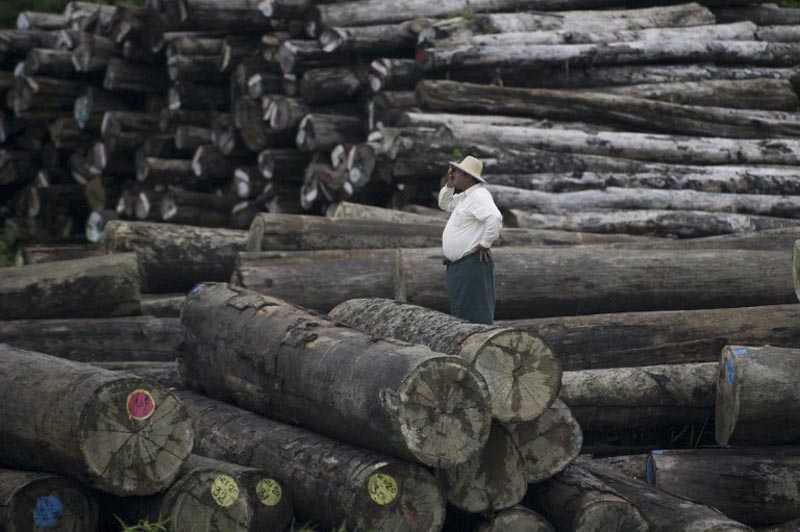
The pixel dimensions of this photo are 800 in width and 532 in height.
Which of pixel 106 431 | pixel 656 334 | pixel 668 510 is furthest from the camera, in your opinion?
pixel 656 334

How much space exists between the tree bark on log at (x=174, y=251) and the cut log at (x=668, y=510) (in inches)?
230

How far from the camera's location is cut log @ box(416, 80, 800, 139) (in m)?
15.6

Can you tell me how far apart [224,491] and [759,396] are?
148 inches

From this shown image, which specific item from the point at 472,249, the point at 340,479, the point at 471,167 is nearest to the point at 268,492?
the point at 340,479

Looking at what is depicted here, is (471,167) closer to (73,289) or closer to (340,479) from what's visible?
(340,479)

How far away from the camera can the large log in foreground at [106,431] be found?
21.6 ft

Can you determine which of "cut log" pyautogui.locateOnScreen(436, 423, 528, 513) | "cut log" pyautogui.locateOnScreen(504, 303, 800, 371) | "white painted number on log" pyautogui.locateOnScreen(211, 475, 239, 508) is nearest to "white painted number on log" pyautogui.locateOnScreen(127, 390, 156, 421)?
"white painted number on log" pyautogui.locateOnScreen(211, 475, 239, 508)

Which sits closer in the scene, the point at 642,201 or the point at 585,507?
the point at 585,507

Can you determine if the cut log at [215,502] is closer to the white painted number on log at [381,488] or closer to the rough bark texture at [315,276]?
the white painted number on log at [381,488]

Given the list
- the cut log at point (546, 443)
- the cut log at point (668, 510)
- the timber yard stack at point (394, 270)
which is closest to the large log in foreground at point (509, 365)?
the timber yard stack at point (394, 270)

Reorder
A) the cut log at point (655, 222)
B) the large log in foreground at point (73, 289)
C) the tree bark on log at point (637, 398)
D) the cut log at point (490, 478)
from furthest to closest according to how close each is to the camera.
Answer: the cut log at point (655, 222)
the large log in foreground at point (73, 289)
the tree bark on log at point (637, 398)
the cut log at point (490, 478)

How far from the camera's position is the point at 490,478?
7.18 m

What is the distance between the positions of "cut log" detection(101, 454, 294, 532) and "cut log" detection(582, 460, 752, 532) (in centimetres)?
209

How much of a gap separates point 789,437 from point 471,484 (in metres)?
2.82
